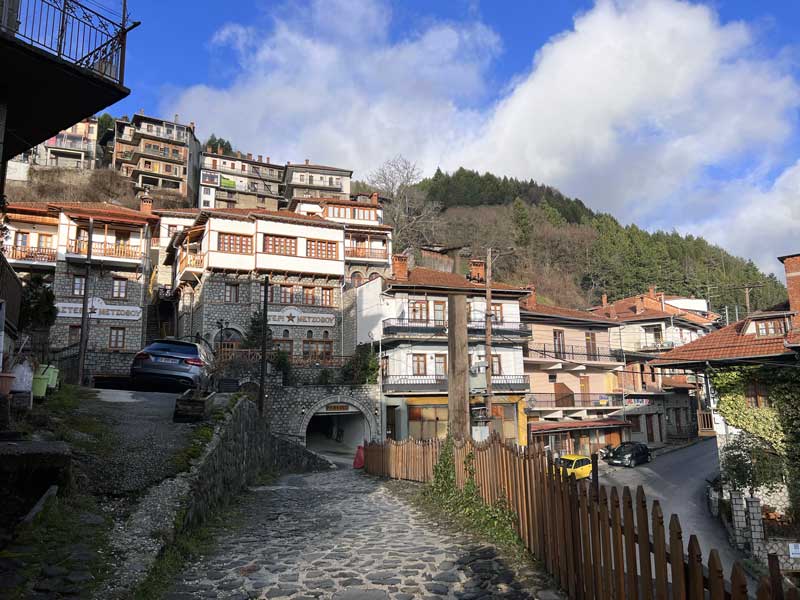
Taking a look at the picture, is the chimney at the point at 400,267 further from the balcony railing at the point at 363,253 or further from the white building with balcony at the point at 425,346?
the balcony railing at the point at 363,253

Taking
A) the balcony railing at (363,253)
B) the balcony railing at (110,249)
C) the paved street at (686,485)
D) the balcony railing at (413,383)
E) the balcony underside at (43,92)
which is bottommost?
the paved street at (686,485)

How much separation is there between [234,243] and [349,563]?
106 feet

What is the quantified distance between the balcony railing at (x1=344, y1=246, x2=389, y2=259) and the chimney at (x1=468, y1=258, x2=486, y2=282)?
658 centimetres

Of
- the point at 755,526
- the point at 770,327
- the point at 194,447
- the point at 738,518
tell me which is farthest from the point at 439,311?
the point at 194,447

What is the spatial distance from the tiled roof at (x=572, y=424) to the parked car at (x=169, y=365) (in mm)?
25074

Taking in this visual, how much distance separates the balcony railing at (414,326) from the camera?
34500 mm

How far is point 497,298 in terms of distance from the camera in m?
38.7

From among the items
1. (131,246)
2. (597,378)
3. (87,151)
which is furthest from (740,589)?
(87,151)

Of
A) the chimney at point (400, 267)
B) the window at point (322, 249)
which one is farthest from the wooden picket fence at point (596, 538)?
the window at point (322, 249)

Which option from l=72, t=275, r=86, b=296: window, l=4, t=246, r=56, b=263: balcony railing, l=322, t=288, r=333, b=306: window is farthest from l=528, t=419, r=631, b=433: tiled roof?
l=4, t=246, r=56, b=263: balcony railing

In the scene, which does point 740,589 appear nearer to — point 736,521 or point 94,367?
point 736,521

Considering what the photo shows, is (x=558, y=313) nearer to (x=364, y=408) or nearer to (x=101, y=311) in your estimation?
(x=364, y=408)

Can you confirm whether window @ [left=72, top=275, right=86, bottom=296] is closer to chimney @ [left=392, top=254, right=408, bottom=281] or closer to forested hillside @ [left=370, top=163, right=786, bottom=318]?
chimney @ [left=392, top=254, right=408, bottom=281]

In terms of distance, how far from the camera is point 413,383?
34.1 meters
